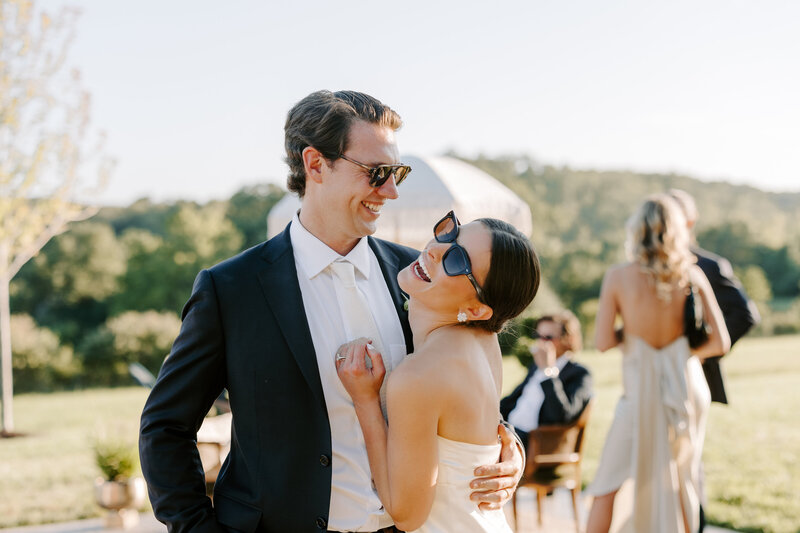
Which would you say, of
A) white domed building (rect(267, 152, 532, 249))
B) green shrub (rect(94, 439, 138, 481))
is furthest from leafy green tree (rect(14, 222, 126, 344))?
white domed building (rect(267, 152, 532, 249))

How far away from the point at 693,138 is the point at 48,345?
42154mm

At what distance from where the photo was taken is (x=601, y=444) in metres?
11.0

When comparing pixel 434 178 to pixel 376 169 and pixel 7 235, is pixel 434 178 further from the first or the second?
pixel 7 235

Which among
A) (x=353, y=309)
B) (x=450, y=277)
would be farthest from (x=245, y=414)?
(x=450, y=277)

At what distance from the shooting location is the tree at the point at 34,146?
39.3ft

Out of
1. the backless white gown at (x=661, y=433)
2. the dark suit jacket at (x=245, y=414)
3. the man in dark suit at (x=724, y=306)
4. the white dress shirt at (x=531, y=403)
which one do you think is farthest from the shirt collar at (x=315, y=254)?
the white dress shirt at (x=531, y=403)

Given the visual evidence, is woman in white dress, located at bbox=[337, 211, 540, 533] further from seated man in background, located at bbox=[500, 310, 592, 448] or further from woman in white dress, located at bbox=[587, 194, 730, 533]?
seated man in background, located at bbox=[500, 310, 592, 448]

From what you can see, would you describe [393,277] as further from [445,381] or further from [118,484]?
[118,484]

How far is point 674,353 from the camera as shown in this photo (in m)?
4.72

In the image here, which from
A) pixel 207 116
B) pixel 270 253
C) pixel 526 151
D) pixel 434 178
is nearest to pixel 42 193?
pixel 434 178

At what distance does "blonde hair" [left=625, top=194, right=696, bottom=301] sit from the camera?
176 inches

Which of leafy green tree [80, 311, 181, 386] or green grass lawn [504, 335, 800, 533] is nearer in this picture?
green grass lawn [504, 335, 800, 533]

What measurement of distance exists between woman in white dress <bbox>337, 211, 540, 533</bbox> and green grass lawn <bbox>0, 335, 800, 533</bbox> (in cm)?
494

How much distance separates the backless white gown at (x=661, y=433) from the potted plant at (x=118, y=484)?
3475mm
